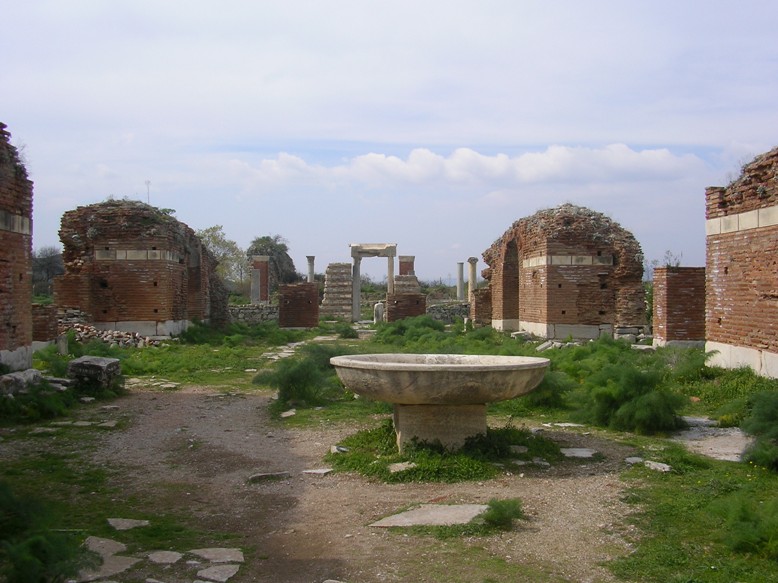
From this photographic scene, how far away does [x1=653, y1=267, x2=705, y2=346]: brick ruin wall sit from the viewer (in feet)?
48.8

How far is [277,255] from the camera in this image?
5041 centimetres

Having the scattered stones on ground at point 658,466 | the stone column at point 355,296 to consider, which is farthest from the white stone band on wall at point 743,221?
the stone column at point 355,296

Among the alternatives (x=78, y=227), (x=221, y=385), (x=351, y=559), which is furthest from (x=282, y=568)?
(x=78, y=227)

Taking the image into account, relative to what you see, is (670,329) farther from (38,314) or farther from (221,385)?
(38,314)

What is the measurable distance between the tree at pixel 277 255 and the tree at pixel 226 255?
3.40 ft

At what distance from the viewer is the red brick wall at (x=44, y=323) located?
1434 centimetres

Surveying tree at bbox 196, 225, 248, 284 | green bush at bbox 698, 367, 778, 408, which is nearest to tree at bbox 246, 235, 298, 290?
tree at bbox 196, 225, 248, 284

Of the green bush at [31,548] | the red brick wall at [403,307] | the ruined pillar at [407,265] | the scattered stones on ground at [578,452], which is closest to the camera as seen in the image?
the green bush at [31,548]

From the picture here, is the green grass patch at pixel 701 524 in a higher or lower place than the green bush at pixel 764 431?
lower

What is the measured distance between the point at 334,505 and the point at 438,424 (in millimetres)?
1576

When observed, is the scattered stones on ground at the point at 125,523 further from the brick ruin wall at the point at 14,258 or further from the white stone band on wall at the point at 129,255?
the white stone band on wall at the point at 129,255

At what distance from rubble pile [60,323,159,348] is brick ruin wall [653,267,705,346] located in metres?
12.1

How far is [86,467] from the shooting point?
23.5 ft

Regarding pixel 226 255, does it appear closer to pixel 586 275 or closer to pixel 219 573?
pixel 586 275
